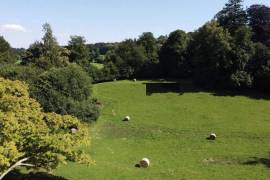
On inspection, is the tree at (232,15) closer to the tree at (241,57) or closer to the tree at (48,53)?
the tree at (241,57)

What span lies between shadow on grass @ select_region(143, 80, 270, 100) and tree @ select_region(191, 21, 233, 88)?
5.45 feet

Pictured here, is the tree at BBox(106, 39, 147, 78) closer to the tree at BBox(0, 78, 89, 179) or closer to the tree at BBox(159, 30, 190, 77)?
the tree at BBox(159, 30, 190, 77)

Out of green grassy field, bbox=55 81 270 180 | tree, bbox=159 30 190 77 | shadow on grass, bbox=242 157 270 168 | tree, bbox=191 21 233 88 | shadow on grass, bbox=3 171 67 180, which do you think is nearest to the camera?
shadow on grass, bbox=3 171 67 180

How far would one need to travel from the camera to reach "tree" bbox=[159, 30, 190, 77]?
8238 cm

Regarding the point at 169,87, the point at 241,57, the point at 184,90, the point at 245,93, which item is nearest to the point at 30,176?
the point at 184,90

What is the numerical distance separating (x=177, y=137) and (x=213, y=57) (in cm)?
2556

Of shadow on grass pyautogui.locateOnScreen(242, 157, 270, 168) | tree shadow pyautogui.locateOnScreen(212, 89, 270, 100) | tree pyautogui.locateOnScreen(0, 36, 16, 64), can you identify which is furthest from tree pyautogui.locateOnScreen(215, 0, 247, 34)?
tree pyautogui.locateOnScreen(0, 36, 16, 64)

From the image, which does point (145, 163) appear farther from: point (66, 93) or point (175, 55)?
point (175, 55)

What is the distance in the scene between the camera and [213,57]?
68312mm

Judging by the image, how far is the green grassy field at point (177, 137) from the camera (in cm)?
3350

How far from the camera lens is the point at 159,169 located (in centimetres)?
3472

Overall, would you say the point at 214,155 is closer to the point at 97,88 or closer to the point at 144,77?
the point at 97,88

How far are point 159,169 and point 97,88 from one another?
41.0 meters

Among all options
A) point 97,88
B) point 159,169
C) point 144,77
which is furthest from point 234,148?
point 144,77
